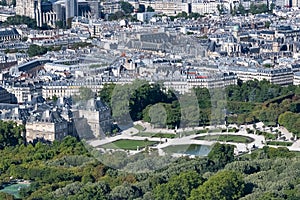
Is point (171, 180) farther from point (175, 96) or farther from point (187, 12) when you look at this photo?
point (187, 12)

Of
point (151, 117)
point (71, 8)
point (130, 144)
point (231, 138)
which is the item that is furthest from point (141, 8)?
point (130, 144)

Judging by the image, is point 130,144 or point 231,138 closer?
point 130,144

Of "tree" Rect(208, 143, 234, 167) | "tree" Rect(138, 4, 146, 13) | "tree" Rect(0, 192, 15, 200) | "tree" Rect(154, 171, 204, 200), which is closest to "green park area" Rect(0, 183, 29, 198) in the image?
"tree" Rect(0, 192, 15, 200)

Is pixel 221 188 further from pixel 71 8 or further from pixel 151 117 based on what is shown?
pixel 71 8

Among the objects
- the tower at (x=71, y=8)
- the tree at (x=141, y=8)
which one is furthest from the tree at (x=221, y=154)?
the tree at (x=141, y=8)

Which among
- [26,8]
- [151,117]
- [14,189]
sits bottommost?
[14,189]
